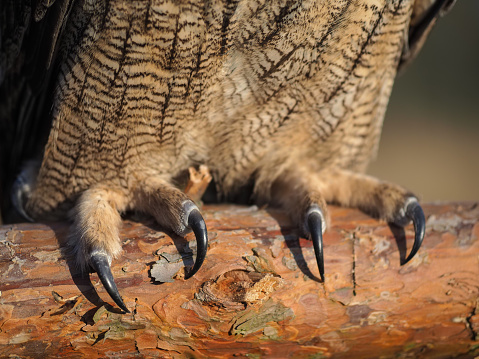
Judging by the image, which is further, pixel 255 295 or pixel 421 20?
pixel 421 20

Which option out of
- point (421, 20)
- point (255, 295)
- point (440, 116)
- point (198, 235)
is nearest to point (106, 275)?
point (198, 235)

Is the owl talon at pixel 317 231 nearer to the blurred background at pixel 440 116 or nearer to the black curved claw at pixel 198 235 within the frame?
the black curved claw at pixel 198 235

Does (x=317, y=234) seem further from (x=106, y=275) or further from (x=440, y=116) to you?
(x=440, y=116)

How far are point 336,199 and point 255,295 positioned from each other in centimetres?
67

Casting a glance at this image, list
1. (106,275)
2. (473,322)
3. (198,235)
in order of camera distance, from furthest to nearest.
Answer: (473,322) → (198,235) → (106,275)

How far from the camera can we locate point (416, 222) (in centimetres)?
166

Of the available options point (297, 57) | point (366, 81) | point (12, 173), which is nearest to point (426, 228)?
point (366, 81)

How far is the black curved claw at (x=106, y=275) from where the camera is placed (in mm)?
1351

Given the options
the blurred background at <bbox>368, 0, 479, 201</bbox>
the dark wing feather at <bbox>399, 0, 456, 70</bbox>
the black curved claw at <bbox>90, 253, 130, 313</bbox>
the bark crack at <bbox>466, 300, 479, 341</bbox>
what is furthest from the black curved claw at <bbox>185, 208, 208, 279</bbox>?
the blurred background at <bbox>368, 0, 479, 201</bbox>

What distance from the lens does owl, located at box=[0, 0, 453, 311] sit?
146 centimetres

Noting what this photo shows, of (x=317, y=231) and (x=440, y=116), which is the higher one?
(x=440, y=116)

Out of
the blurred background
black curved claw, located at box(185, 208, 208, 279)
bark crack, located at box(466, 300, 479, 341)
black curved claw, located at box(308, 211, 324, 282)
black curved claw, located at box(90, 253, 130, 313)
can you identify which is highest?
the blurred background

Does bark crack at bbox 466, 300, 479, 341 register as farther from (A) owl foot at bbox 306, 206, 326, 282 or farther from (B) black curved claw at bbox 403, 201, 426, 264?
(A) owl foot at bbox 306, 206, 326, 282

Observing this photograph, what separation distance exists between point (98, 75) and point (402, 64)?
132cm
